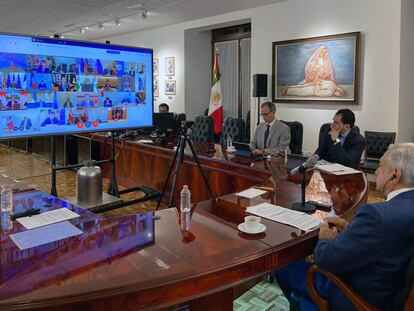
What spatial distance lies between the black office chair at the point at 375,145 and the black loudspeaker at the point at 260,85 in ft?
6.26

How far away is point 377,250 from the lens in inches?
53.8

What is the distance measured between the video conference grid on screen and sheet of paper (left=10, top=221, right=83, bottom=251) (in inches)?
37.4

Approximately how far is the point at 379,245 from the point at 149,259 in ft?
2.81

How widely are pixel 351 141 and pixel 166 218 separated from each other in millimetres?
2418

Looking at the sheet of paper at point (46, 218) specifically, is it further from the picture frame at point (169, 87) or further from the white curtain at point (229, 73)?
the picture frame at point (169, 87)

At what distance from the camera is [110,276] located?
1282mm

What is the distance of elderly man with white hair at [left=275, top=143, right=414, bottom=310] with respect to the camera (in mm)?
1354

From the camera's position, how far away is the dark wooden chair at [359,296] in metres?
1.32

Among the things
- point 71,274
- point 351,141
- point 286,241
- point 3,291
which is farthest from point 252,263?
point 351,141

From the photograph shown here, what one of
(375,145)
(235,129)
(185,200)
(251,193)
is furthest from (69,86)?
(375,145)

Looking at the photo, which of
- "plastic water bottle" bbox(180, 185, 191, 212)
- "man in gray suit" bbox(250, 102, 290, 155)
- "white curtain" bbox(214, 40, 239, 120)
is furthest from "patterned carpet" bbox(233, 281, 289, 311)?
"white curtain" bbox(214, 40, 239, 120)

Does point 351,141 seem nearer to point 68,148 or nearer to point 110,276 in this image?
point 110,276

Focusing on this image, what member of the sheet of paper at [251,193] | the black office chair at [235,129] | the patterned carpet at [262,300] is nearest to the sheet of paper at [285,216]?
the sheet of paper at [251,193]

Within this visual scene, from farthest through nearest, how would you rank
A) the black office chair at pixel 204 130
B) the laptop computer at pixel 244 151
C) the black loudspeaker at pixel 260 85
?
the black loudspeaker at pixel 260 85 → the black office chair at pixel 204 130 → the laptop computer at pixel 244 151
